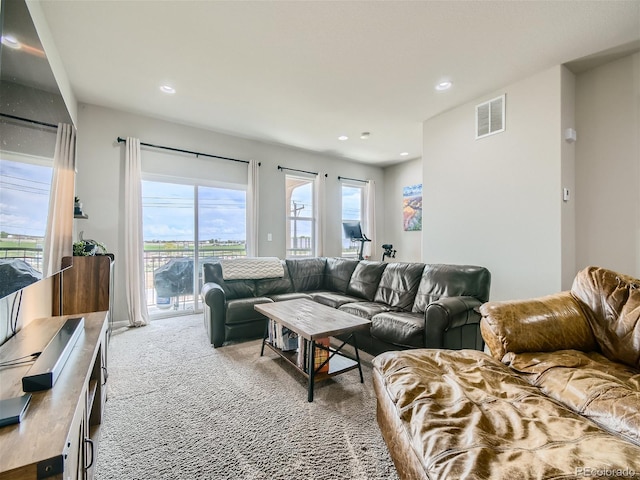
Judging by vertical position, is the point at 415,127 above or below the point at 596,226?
above

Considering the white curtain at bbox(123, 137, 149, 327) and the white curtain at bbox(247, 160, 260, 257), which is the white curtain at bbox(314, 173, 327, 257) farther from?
the white curtain at bbox(123, 137, 149, 327)

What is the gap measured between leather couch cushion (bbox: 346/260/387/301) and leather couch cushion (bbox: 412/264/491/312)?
0.59m

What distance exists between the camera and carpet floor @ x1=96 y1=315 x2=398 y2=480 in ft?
4.54

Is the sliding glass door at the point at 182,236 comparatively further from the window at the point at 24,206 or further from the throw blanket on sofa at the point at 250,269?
the window at the point at 24,206

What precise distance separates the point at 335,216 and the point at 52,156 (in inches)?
178

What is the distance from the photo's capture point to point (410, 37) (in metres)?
2.29

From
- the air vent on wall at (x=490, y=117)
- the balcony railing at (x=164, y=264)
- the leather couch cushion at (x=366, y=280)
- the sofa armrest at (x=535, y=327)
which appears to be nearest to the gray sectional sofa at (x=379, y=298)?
the leather couch cushion at (x=366, y=280)

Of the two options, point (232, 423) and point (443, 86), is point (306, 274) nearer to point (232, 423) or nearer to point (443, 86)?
point (232, 423)

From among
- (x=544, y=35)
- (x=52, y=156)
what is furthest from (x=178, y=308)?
(x=544, y=35)

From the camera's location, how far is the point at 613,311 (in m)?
1.60

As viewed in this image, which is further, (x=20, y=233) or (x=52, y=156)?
(x=52, y=156)

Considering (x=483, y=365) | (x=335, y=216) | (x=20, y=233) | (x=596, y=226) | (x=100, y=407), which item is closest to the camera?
(x=20, y=233)

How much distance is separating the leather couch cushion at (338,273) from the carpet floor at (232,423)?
135cm

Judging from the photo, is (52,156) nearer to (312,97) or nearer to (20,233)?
(20,233)
